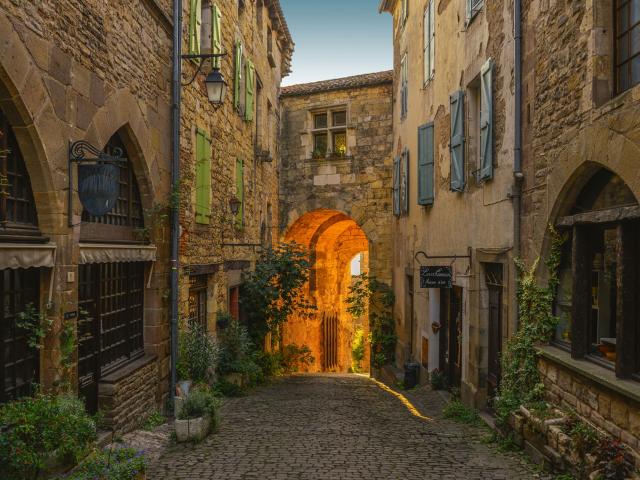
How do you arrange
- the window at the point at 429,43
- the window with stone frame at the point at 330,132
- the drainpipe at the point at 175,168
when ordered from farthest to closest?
the window with stone frame at the point at 330,132, the window at the point at 429,43, the drainpipe at the point at 175,168

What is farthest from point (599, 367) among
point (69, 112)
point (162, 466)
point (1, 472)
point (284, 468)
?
point (69, 112)

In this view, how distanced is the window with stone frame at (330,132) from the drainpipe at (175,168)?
28.1ft

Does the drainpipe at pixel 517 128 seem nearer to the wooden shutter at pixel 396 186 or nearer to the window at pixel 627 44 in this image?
the window at pixel 627 44

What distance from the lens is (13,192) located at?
4676mm

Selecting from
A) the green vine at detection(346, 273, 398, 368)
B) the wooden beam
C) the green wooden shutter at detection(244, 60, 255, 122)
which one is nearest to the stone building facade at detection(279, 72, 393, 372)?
the green vine at detection(346, 273, 398, 368)

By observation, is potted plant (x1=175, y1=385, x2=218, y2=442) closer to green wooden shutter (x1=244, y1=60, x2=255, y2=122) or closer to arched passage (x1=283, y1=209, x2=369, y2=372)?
green wooden shutter (x1=244, y1=60, x2=255, y2=122)

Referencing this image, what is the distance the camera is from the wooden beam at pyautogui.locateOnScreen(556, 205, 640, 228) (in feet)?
14.0

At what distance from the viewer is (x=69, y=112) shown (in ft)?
17.1

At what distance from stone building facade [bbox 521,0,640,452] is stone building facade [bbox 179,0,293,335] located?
480 cm

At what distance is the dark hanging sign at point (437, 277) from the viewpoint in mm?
8785

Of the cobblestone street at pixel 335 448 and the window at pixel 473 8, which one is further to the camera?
the window at pixel 473 8

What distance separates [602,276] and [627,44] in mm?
1972

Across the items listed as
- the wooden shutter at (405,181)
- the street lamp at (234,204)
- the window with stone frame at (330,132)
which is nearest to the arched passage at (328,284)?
the window with stone frame at (330,132)

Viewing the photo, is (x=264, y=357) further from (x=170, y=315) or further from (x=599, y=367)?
(x=599, y=367)
